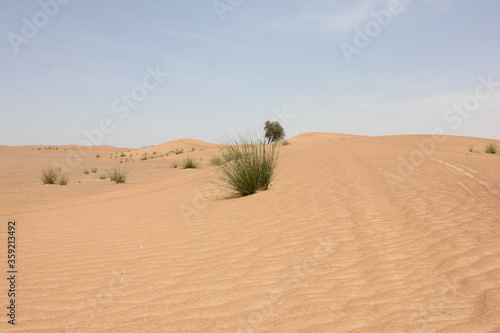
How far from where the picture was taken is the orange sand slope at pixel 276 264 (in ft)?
9.80

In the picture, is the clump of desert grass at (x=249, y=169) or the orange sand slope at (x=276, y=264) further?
the clump of desert grass at (x=249, y=169)

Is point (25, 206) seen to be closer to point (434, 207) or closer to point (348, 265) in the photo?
point (348, 265)

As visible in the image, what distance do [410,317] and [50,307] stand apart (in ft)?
9.97

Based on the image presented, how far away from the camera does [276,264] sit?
416cm

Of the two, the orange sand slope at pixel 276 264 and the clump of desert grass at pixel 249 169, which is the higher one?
the clump of desert grass at pixel 249 169

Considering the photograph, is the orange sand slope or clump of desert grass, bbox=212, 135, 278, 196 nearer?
the orange sand slope

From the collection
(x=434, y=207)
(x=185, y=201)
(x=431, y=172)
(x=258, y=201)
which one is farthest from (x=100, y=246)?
(x=431, y=172)

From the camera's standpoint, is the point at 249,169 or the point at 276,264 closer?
the point at 276,264

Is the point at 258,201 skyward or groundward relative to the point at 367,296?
skyward

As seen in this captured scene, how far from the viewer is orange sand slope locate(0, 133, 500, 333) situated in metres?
2.99

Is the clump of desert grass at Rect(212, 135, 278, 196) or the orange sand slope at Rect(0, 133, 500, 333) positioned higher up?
the clump of desert grass at Rect(212, 135, 278, 196)

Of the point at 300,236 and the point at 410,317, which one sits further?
the point at 300,236

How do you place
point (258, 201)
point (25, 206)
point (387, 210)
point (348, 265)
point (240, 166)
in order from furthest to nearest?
point (25, 206), point (240, 166), point (258, 201), point (387, 210), point (348, 265)

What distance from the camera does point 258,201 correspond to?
25.2 ft
